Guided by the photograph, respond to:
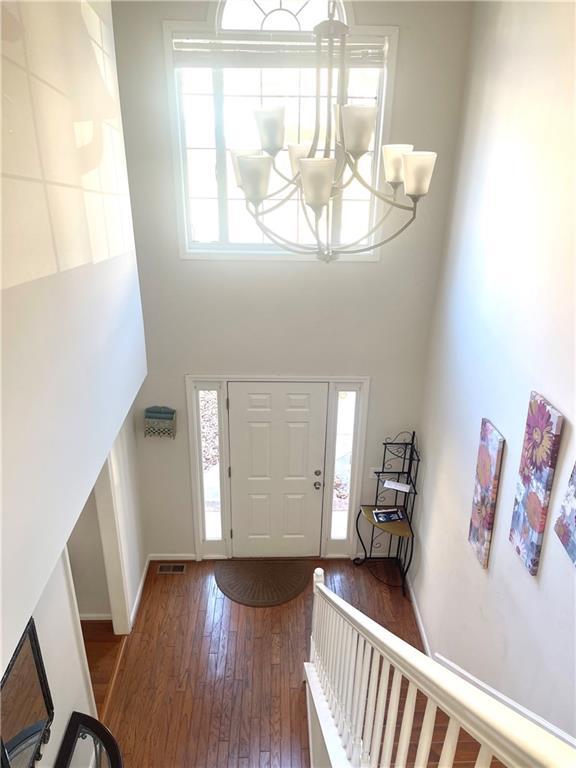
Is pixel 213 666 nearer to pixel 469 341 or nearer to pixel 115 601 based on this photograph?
pixel 115 601

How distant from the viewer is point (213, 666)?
3.93 meters

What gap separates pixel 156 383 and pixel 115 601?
5.96 feet

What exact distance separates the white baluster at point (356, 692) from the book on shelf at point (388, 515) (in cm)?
250

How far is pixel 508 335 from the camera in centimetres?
267

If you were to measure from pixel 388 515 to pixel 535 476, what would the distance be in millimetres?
2397

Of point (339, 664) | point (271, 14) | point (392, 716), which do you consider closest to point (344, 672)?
point (339, 664)

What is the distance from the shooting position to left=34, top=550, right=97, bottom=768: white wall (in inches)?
106

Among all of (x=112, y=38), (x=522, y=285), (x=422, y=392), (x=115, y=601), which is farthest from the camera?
(x=422, y=392)

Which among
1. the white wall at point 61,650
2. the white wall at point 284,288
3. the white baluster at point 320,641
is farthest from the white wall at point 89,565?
the white baluster at point 320,641

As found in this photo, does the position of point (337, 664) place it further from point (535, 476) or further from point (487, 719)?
point (487, 719)

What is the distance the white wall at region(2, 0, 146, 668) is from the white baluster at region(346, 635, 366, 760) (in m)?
1.24

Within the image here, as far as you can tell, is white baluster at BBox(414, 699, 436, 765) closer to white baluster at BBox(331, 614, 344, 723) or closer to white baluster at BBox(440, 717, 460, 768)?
white baluster at BBox(440, 717, 460, 768)

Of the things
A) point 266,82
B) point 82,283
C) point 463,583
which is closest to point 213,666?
point 463,583

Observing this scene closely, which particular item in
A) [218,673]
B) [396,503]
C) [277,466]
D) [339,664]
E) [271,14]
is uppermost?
[271,14]
